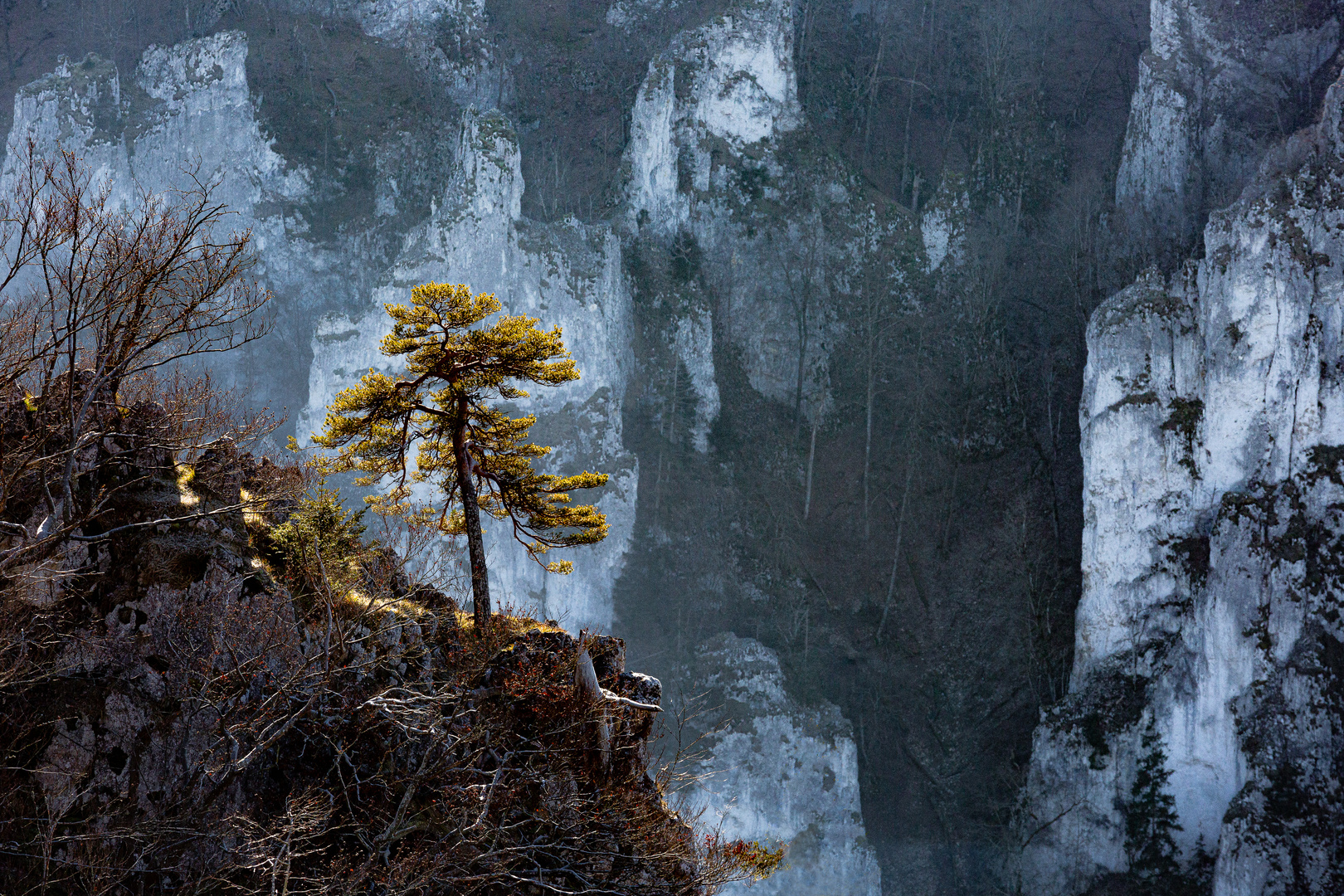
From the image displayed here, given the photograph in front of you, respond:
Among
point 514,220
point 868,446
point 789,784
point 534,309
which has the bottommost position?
point 789,784

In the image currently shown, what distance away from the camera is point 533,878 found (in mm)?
11641

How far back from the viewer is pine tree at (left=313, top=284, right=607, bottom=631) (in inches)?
537

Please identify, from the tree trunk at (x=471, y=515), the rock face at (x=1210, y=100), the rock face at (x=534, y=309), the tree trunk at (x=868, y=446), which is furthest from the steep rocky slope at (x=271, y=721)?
the rock face at (x=1210, y=100)

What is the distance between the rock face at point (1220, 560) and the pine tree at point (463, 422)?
62.9 feet

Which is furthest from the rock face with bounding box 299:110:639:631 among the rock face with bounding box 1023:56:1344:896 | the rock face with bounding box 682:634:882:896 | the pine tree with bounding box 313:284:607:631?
the pine tree with bounding box 313:284:607:631

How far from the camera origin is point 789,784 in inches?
1207

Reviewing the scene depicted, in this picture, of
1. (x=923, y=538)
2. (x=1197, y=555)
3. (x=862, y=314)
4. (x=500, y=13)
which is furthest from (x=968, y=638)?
(x=500, y=13)

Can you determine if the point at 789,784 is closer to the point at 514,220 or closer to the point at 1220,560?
the point at 1220,560

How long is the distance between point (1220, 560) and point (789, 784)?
1312 cm

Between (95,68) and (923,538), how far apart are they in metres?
36.4

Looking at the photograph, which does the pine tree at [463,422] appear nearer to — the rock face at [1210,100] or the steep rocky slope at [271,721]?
the steep rocky slope at [271,721]

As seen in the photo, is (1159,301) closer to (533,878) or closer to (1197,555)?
(1197,555)

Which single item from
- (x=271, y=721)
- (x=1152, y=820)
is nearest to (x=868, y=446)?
(x=1152, y=820)

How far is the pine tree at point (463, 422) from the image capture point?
13.6 metres
